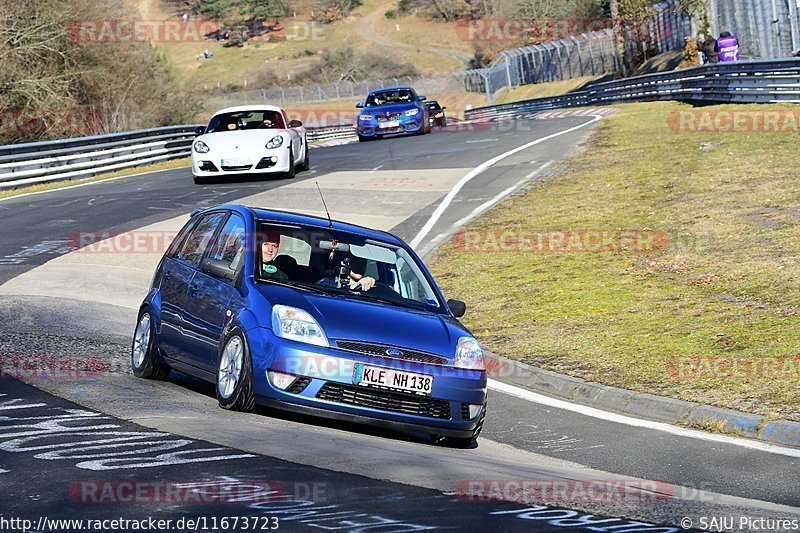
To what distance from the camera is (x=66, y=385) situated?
9211 millimetres

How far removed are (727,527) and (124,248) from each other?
45.3 ft

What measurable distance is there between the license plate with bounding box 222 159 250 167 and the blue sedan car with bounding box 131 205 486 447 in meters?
14.7

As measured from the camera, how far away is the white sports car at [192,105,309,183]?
2481 cm

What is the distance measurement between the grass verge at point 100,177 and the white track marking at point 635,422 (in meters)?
18.3

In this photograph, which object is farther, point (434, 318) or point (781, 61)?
point (781, 61)

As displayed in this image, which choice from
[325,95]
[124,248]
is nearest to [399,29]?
[325,95]

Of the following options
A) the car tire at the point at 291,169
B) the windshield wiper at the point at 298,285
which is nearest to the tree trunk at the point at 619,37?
the car tire at the point at 291,169

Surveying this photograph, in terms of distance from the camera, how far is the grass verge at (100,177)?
92.3 ft

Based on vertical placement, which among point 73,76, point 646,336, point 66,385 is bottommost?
point 646,336

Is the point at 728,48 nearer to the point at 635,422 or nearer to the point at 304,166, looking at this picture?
the point at 304,166

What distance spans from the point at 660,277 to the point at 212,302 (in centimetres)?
772

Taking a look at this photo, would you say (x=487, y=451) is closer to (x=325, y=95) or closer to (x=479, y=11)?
(x=325, y=95)

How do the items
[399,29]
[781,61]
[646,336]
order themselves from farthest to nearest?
[399,29]
[781,61]
[646,336]

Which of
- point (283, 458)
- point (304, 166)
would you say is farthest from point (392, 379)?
point (304, 166)
